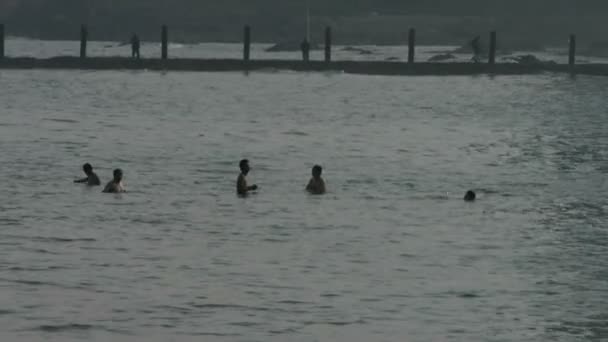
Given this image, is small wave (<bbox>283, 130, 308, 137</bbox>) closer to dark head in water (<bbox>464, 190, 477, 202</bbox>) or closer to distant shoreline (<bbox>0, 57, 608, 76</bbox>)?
dark head in water (<bbox>464, 190, 477, 202</bbox>)

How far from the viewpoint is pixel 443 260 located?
127 feet

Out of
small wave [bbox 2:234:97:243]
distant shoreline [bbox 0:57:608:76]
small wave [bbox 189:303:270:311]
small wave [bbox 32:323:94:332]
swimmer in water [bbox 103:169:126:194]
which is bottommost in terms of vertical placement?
small wave [bbox 32:323:94:332]

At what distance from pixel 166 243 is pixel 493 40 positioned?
2895 inches

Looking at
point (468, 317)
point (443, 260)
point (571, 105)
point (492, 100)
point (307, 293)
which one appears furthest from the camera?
point (492, 100)

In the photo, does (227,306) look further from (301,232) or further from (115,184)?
(115,184)

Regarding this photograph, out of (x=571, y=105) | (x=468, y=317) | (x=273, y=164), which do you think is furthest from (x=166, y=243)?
(x=571, y=105)

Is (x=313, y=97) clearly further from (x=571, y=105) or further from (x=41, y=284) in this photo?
(x=41, y=284)

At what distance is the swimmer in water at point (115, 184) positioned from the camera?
4900cm

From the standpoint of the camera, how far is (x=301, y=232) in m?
42.9

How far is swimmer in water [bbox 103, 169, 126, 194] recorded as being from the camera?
4900 centimetres

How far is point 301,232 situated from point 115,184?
811cm

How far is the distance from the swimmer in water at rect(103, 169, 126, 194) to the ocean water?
41 centimetres

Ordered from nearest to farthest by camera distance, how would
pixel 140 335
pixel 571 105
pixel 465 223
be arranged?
pixel 140 335
pixel 465 223
pixel 571 105

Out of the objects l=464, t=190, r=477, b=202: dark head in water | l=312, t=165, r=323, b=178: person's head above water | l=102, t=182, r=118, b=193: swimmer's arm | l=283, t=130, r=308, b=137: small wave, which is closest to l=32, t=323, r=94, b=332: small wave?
l=102, t=182, r=118, b=193: swimmer's arm
